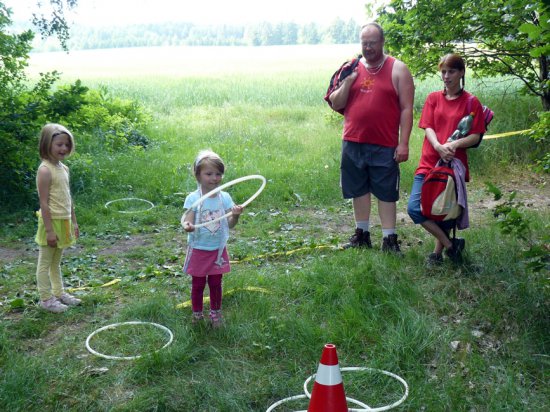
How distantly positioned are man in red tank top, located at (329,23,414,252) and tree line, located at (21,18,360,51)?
4141 centimetres

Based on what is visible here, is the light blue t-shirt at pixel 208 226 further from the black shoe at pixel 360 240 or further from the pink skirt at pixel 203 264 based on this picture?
the black shoe at pixel 360 240

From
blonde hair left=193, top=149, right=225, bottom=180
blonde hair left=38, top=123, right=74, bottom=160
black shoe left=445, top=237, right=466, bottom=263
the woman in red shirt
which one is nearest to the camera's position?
blonde hair left=193, top=149, right=225, bottom=180

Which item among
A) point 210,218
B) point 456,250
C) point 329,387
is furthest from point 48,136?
point 456,250

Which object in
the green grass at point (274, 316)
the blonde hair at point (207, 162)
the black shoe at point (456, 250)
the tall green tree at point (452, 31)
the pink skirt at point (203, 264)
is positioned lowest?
the green grass at point (274, 316)

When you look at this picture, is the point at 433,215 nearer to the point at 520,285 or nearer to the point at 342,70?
the point at 520,285

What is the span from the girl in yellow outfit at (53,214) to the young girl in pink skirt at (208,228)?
1.32 metres

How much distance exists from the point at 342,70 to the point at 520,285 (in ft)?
8.87

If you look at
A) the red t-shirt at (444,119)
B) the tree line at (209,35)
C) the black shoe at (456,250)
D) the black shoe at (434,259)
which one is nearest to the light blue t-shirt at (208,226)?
the red t-shirt at (444,119)

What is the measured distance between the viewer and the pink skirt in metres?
4.76

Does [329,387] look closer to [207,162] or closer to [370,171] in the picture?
[207,162]

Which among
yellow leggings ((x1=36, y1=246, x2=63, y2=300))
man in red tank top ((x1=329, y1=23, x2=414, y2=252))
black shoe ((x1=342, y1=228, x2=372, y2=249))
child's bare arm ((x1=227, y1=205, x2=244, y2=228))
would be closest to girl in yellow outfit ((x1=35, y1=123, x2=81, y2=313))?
yellow leggings ((x1=36, y1=246, x2=63, y2=300))

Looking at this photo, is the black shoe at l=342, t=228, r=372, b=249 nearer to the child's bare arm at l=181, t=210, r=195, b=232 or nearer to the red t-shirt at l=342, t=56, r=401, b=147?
the red t-shirt at l=342, t=56, r=401, b=147

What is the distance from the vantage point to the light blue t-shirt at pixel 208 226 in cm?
475

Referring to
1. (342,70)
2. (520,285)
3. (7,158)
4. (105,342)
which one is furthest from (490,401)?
(7,158)
